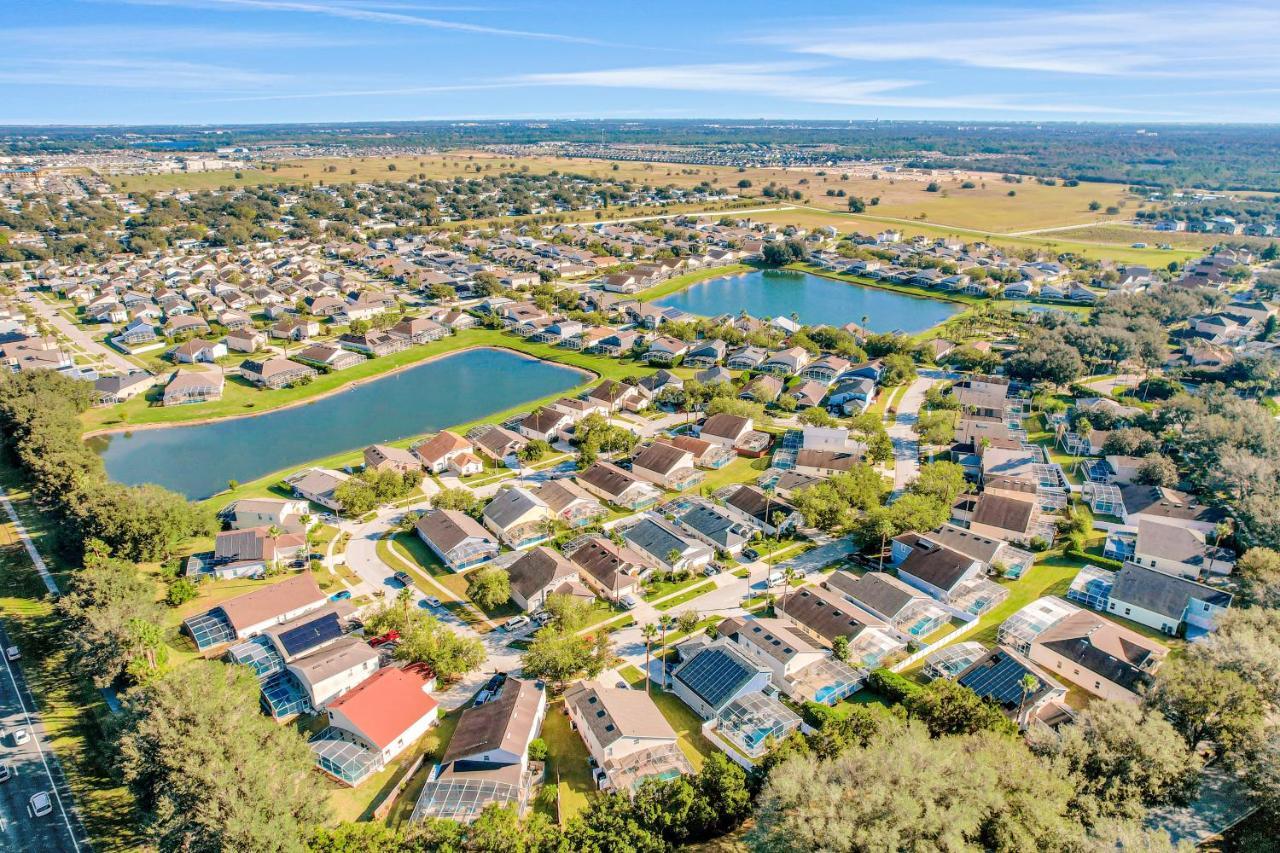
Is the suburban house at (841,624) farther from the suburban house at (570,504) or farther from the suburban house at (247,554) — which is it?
the suburban house at (247,554)

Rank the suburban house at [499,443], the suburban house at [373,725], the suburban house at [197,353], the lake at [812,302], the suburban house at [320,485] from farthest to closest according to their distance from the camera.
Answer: the lake at [812,302], the suburban house at [197,353], the suburban house at [499,443], the suburban house at [320,485], the suburban house at [373,725]

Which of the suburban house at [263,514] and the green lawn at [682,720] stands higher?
the suburban house at [263,514]

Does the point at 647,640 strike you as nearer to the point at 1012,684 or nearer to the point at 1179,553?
the point at 1012,684

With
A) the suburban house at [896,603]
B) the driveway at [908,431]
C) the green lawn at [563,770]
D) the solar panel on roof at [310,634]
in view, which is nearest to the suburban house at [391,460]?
the solar panel on roof at [310,634]

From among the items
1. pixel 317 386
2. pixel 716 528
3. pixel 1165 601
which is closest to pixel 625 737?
pixel 716 528

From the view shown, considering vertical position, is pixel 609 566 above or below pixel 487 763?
above

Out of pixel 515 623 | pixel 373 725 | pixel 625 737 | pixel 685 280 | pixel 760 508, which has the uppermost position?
pixel 685 280
